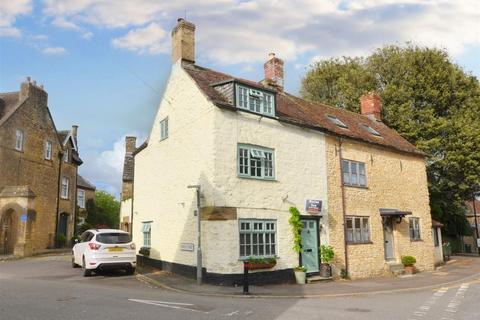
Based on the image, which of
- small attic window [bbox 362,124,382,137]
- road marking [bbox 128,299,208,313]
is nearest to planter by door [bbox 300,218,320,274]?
road marking [bbox 128,299,208,313]

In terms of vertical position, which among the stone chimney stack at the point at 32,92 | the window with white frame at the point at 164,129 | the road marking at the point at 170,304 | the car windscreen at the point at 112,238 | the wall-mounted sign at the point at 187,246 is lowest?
the road marking at the point at 170,304

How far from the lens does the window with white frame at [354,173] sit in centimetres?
1900

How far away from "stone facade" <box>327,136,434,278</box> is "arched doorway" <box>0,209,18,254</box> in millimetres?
20533

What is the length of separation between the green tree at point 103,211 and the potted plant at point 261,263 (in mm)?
31608

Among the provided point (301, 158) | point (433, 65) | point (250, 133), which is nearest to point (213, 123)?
point (250, 133)

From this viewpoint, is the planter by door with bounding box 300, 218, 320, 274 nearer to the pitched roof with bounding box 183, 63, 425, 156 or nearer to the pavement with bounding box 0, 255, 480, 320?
the pavement with bounding box 0, 255, 480, 320

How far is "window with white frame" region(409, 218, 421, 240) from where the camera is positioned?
21.8 m

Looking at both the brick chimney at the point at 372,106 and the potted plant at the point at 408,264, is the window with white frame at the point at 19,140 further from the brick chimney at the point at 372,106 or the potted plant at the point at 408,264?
the potted plant at the point at 408,264

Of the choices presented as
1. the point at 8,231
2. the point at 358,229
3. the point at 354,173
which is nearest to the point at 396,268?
the point at 358,229

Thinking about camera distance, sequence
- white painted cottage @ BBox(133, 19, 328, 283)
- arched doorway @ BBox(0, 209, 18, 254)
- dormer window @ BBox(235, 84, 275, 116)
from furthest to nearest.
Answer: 1. arched doorway @ BBox(0, 209, 18, 254)
2. dormer window @ BBox(235, 84, 275, 116)
3. white painted cottage @ BBox(133, 19, 328, 283)

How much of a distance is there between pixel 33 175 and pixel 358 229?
23392mm

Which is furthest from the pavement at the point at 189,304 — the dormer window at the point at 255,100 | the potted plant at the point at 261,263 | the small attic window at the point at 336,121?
the small attic window at the point at 336,121

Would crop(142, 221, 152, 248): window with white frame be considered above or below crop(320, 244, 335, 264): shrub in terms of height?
above

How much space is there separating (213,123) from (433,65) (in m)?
21.9
